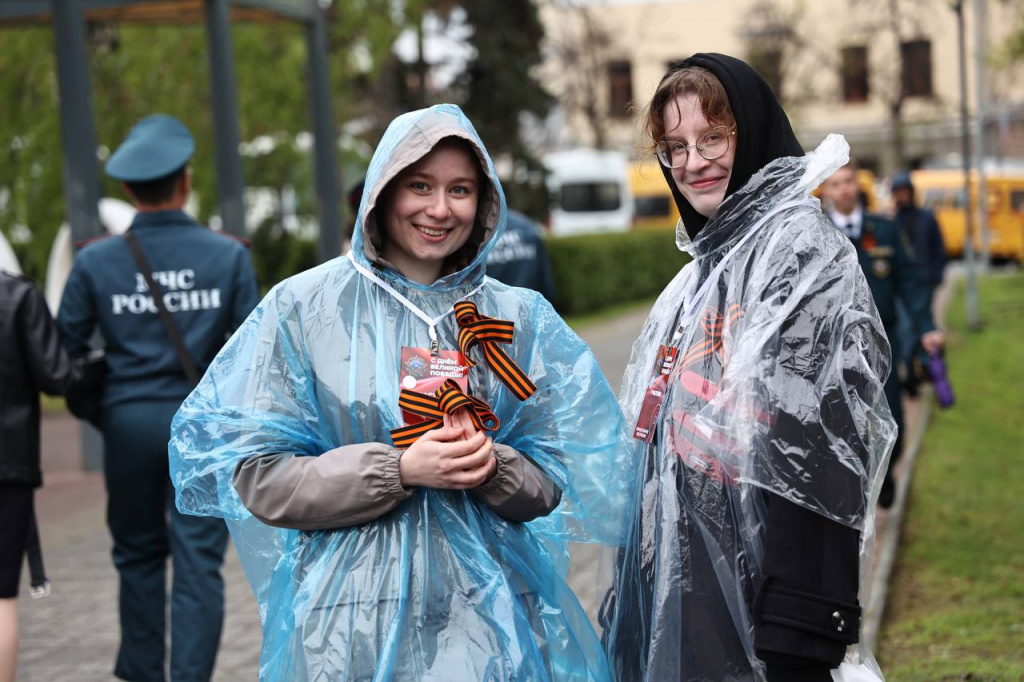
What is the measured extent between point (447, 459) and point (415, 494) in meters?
0.19

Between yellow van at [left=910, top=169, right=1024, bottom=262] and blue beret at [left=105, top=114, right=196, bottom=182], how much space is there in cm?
3130

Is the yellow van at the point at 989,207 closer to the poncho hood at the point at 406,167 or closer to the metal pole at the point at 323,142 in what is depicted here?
the metal pole at the point at 323,142

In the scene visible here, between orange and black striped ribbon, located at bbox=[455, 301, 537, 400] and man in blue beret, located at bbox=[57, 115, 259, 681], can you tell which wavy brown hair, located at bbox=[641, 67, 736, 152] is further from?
man in blue beret, located at bbox=[57, 115, 259, 681]

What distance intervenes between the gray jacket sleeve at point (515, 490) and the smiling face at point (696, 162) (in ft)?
2.04

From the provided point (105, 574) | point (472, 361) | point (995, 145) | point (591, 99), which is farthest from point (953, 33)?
point (472, 361)

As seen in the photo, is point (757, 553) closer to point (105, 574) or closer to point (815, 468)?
point (815, 468)

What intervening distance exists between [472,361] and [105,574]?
4694mm

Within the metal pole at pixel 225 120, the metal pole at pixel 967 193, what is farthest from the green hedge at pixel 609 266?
the metal pole at pixel 225 120

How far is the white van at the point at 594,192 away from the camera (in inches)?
1430

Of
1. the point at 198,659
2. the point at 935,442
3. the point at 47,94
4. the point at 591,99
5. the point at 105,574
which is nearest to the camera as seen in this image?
the point at 198,659

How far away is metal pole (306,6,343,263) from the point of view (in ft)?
37.8

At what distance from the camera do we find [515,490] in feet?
8.93

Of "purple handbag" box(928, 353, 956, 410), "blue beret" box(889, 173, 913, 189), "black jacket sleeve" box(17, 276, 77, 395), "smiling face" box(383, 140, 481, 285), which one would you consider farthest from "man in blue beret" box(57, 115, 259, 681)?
"blue beret" box(889, 173, 913, 189)

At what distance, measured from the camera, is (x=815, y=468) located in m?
2.44
